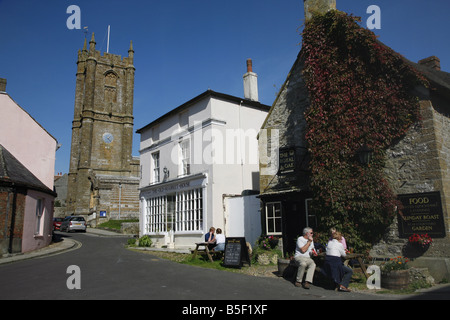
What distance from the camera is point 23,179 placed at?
1584 cm

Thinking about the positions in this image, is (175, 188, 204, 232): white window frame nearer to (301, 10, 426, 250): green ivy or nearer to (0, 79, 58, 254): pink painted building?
(0, 79, 58, 254): pink painted building

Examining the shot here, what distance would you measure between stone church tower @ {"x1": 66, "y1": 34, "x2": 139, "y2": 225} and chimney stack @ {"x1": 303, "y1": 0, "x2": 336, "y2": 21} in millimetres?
35810

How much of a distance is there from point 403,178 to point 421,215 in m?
1.14

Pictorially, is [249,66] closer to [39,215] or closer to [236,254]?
[236,254]

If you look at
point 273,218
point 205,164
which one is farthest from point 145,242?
point 273,218

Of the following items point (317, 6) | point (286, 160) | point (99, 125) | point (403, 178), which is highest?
point (99, 125)

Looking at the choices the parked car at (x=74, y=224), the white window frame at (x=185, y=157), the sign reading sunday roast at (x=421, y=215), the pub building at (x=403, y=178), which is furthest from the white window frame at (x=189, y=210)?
the parked car at (x=74, y=224)

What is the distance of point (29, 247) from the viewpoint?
1611cm

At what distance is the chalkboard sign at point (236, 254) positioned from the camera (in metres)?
11.0

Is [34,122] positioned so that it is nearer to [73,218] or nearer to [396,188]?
[73,218]

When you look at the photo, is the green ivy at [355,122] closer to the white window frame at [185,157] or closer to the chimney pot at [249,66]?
the chimney pot at [249,66]

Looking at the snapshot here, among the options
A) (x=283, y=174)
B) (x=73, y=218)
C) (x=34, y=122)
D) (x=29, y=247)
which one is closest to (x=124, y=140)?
(x=73, y=218)

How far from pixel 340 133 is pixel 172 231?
36.0 feet

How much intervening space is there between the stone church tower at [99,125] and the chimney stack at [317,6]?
35810 mm
